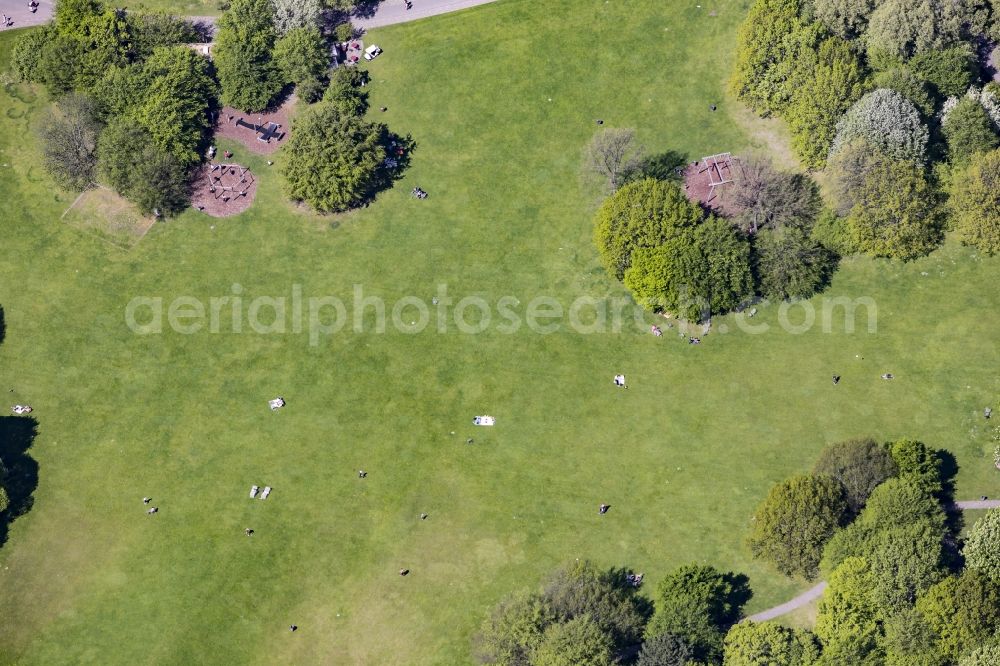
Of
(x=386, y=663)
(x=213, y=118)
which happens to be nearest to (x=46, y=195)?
(x=213, y=118)

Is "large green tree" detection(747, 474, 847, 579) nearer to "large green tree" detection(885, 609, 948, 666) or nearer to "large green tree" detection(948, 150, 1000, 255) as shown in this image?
"large green tree" detection(885, 609, 948, 666)

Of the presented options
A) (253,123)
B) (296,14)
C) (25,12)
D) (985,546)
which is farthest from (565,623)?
(25,12)

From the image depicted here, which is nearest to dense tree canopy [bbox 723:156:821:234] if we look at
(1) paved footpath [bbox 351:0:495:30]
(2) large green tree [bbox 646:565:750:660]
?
(2) large green tree [bbox 646:565:750:660]

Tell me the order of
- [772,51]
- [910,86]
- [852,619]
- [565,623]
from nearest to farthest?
[852,619] → [565,623] → [910,86] → [772,51]

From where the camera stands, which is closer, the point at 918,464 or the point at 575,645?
the point at 575,645

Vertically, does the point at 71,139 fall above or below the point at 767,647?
above

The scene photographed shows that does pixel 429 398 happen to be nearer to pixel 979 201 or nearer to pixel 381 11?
pixel 381 11
